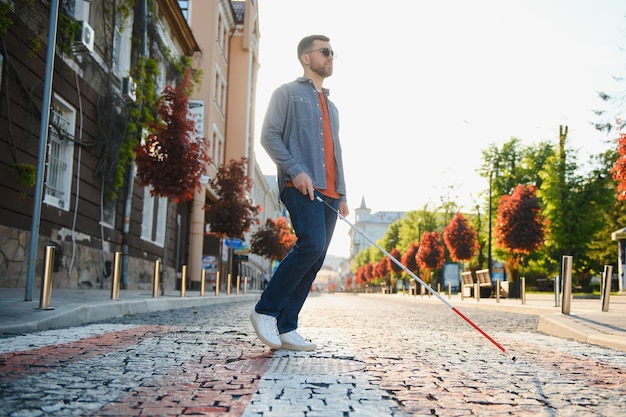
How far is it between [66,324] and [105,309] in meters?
1.49

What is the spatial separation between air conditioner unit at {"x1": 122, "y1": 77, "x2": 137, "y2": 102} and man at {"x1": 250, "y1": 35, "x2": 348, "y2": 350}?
477 inches

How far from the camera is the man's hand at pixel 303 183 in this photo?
4254 mm

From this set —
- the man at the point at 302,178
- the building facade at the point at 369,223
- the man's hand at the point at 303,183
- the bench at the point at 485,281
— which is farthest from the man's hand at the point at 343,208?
the building facade at the point at 369,223

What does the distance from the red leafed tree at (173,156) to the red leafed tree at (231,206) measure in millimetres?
9960

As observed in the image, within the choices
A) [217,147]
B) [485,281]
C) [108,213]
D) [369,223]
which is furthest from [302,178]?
[369,223]

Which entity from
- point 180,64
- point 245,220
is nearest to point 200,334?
point 180,64

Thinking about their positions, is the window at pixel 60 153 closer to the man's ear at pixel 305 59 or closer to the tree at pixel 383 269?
the man's ear at pixel 305 59

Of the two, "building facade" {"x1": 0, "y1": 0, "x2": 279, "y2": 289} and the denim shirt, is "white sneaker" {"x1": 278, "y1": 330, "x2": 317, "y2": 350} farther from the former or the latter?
"building facade" {"x1": 0, "y1": 0, "x2": 279, "y2": 289}

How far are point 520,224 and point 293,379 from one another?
26032mm

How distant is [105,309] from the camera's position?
25.9 feet

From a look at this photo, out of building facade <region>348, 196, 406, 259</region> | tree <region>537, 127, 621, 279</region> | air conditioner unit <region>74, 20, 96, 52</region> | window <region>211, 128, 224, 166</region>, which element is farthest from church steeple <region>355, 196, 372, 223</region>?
air conditioner unit <region>74, 20, 96, 52</region>

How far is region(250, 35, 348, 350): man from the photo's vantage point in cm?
433

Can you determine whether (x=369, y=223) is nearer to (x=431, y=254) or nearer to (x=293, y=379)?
(x=431, y=254)

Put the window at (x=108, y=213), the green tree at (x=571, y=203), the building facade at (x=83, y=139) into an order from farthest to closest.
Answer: the green tree at (x=571, y=203)
the window at (x=108, y=213)
the building facade at (x=83, y=139)
